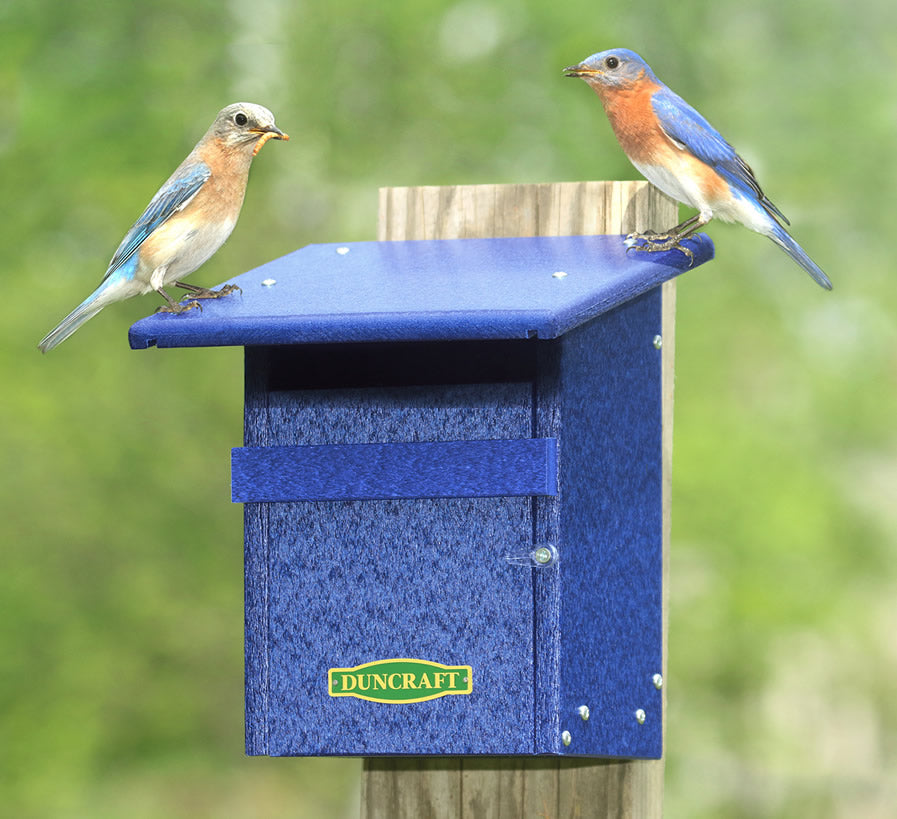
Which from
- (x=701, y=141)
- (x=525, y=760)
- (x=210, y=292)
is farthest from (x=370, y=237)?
(x=210, y=292)

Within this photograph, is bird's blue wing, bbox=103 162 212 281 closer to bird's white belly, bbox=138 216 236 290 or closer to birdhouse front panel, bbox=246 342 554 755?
bird's white belly, bbox=138 216 236 290

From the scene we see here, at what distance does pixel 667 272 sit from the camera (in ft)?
12.4

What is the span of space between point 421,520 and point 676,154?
110 centimetres

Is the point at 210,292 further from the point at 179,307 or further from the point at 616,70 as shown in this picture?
the point at 616,70

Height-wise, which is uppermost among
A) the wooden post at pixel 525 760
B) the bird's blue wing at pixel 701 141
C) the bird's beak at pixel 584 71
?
the bird's beak at pixel 584 71

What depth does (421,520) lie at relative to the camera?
136 inches

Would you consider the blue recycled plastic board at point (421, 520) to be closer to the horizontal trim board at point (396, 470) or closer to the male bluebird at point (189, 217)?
the horizontal trim board at point (396, 470)

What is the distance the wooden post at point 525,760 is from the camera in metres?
3.97

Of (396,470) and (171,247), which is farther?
(171,247)

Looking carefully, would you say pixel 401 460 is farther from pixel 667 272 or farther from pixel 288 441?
pixel 667 272

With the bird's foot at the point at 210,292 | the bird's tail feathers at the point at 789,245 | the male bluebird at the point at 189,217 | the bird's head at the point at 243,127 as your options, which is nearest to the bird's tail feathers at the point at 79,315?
the male bluebird at the point at 189,217

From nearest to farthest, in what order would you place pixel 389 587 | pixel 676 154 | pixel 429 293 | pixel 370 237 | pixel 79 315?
pixel 429 293, pixel 389 587, pixel 79 315, pixel 676 154, pixel 370 237

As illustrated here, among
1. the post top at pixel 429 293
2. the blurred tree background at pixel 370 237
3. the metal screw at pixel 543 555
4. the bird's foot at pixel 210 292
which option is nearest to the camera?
the post top at pixel 429 293

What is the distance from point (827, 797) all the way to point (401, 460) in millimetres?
8046
